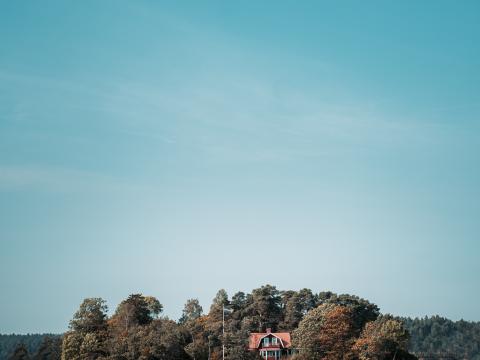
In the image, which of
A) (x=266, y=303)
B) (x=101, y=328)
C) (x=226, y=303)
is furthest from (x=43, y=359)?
(x=266, y=303)

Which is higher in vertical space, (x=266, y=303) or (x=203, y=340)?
(x=266, y=303)

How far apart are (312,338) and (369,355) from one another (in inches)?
A: 331

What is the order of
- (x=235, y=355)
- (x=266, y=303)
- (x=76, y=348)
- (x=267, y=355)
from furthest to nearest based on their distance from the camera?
(x=266, y=303), (x=267, y=355), (x=76, y=348), (x=235, y=355)

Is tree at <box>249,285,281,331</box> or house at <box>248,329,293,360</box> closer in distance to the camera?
house at <box>248,329,293,360</box>

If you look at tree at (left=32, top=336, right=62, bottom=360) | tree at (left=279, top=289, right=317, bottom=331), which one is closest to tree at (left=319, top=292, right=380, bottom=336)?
tree at (left=279, top=289, right=317, bottom=331)

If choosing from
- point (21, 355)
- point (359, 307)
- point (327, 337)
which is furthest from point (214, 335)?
point (21, 355)

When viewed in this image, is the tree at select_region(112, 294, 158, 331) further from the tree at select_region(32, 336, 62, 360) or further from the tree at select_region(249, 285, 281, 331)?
the tree at select_region(249, 285, 281, 331)

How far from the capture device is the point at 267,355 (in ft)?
337

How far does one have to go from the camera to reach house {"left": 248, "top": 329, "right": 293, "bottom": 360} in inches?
4048

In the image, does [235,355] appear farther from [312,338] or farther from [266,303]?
[266,303]

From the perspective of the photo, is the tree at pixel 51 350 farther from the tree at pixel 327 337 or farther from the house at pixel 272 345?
the tree at pixel 327 337

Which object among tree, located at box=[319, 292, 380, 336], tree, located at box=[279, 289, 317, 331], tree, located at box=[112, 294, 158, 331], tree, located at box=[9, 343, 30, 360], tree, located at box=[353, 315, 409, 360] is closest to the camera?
tree, located at box=[353, 315, 409, 360]

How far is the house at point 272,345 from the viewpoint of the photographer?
337ft

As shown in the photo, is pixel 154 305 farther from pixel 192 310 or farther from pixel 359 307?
pixel 359 307
